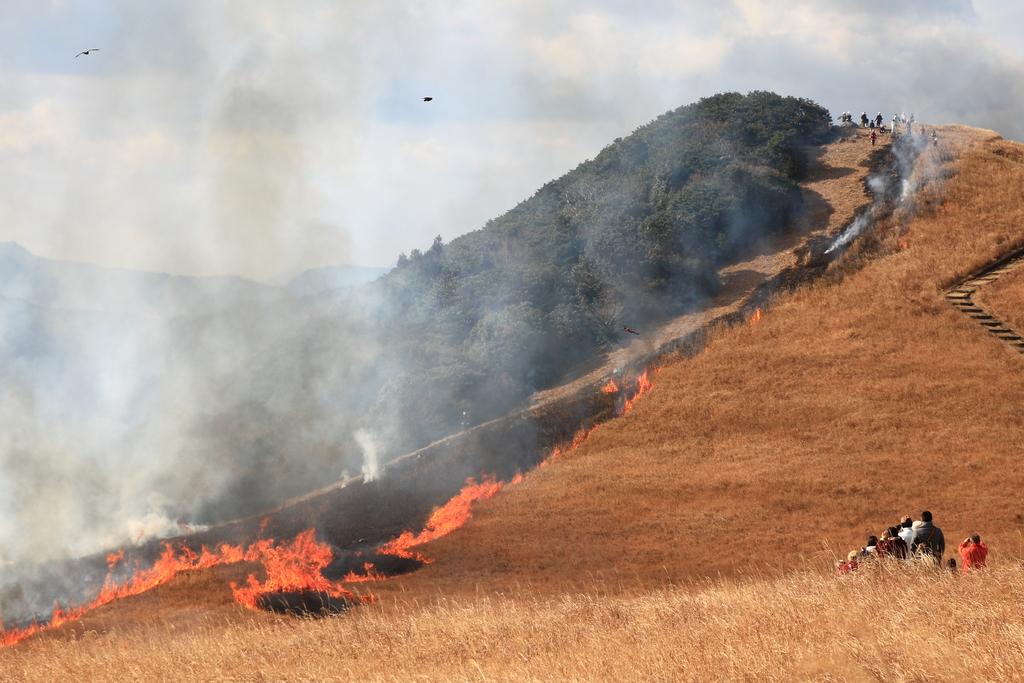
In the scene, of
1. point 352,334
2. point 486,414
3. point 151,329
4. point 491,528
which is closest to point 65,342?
point 151,329

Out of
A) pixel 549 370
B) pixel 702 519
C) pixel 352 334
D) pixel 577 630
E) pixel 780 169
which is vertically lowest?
pixel 702 519

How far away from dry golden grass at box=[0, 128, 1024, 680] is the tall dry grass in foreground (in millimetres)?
61

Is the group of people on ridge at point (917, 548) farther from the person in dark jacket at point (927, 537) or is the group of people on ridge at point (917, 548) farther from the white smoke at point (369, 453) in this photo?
the white smoke at point (369, 453)

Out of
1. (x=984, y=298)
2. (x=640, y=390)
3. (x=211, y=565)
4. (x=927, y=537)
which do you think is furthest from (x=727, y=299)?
(x=927, y=537)

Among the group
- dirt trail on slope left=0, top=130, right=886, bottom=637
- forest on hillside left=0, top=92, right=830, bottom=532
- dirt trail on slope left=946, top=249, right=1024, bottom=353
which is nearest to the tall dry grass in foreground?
dirt trail on slope left=0, top=130, right=886, bottom=637

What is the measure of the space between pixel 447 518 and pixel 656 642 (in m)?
21.3

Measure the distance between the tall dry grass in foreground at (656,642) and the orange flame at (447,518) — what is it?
10663 mm

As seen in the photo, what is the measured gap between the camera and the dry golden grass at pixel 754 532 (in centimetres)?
1355

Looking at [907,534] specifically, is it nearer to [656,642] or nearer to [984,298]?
[656,642]

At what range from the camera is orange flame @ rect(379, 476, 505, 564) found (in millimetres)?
31381

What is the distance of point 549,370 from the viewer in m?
47.9

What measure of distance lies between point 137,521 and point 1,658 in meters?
18.0

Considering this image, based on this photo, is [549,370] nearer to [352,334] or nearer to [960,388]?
[352,334]

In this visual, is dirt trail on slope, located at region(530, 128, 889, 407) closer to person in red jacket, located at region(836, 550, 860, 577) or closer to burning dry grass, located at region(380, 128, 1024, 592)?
burning dry grass, located at region(380, 128, 1024, 592)
